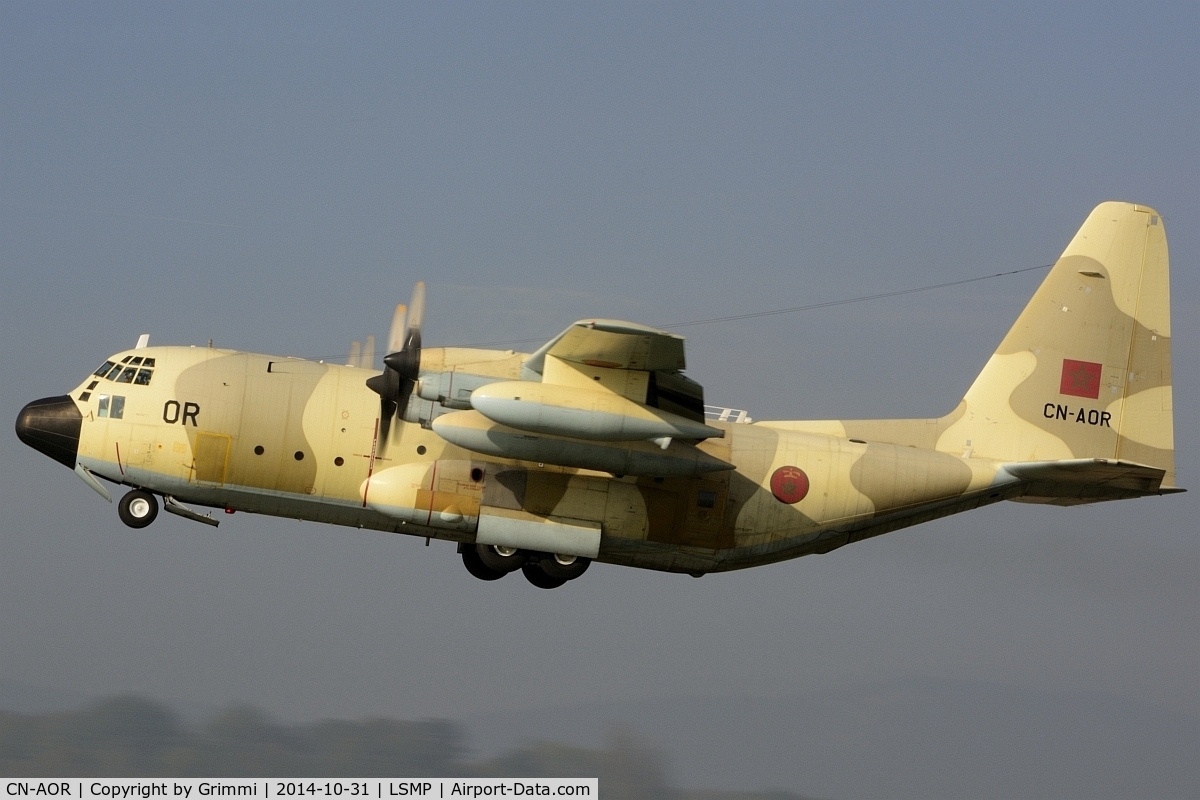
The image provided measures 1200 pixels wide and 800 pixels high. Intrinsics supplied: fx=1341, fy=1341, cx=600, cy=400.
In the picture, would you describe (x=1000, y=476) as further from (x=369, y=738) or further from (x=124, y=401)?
(x=369, y=738)

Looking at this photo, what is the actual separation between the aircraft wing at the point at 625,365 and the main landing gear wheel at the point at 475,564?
357 cm

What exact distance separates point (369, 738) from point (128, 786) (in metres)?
5.78

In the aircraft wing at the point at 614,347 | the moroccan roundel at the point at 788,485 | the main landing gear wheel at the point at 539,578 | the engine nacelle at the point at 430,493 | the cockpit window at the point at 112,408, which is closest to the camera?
the aircraft wing at the point at 614,347

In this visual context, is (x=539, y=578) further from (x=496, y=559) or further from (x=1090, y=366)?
(x=1090, y=366)

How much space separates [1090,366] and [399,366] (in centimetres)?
978

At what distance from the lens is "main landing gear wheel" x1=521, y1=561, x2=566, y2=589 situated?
17.9 metres

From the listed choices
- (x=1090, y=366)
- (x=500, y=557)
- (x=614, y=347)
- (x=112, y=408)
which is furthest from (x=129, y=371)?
(x=1090, y=366)

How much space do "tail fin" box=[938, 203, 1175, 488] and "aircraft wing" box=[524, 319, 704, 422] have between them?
194 inches

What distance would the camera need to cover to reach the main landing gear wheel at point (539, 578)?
17922 millimetres

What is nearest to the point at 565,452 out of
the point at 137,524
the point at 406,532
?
the point at 406,532

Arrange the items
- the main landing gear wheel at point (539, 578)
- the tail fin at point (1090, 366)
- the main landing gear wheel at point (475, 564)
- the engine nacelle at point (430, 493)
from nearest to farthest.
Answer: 1. the engine nacelle at point (430, 493)
2. the main landing gear wheel at point (539, 578)
3. the main landing gear wheel at point (475, 564)
4. the tail fin at point (1090, 366)
